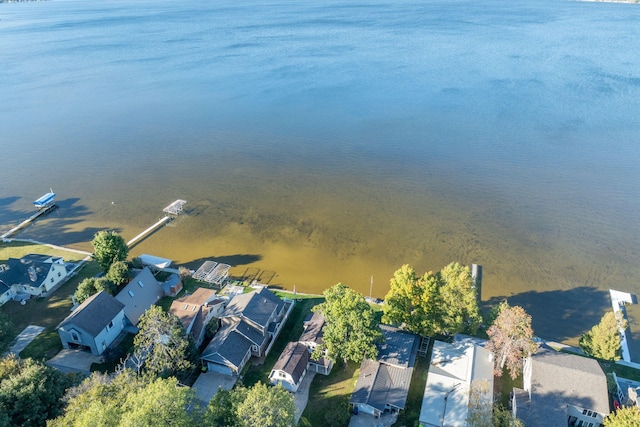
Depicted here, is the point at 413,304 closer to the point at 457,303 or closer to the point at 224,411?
the point at 457,303

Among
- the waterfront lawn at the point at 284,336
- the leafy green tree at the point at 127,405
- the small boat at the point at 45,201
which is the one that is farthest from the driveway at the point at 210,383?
the small boat at the point at 45,201

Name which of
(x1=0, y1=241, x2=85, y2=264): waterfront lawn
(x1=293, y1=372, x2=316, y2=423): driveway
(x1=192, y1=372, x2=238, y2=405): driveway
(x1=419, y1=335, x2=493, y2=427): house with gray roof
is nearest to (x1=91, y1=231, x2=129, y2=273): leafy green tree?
(x1=0, y1=241, x2=85, y2=264): waterfront lawn

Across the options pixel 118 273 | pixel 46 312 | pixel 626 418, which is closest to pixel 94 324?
pixel 118 273

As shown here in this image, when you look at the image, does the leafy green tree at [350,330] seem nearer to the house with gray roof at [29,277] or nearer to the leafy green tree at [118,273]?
the leafy green tree at [118,273]

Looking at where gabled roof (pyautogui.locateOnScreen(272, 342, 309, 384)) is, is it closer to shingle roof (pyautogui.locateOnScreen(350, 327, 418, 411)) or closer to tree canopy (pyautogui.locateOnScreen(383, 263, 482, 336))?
shingle roof (pyautogui.locateOnScreen(350, 327, 418, 411))

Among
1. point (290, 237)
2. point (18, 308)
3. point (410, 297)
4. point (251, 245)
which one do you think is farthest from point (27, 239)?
point (410, 297)

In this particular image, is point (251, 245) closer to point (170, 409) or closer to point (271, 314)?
point (271, 314)
